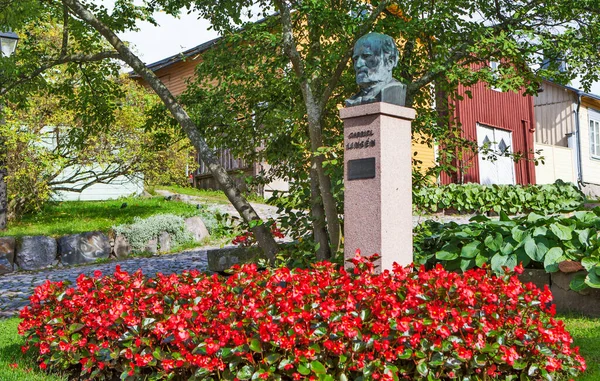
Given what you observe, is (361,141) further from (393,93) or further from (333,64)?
(333,64)

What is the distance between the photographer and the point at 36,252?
1248cm

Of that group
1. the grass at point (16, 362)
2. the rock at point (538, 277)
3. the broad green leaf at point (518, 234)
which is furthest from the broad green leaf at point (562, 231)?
the grass at point (16, 362)

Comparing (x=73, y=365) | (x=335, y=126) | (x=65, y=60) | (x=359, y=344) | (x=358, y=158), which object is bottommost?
(x=73, y=365)

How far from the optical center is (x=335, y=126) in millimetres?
8242

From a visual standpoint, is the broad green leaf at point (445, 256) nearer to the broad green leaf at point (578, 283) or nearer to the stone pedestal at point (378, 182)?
the stone pedestal at point (378, 182)

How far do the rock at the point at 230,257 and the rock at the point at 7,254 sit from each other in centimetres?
479

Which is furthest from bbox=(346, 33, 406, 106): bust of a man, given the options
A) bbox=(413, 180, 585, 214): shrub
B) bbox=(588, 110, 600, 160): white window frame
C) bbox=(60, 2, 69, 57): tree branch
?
bbox=(588, 110, 600, 160): white window frame

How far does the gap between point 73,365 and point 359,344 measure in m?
2.49

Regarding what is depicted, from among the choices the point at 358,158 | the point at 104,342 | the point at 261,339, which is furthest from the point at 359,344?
the point at 358,158

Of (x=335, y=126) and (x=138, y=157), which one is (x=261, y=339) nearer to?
(x=335, y=126)

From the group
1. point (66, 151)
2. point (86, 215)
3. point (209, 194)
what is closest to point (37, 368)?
point (66, 151)

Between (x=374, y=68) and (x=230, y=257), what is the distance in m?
3.88

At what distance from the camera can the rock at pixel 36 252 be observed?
40.5ft

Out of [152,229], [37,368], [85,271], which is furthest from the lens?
[152,229]
